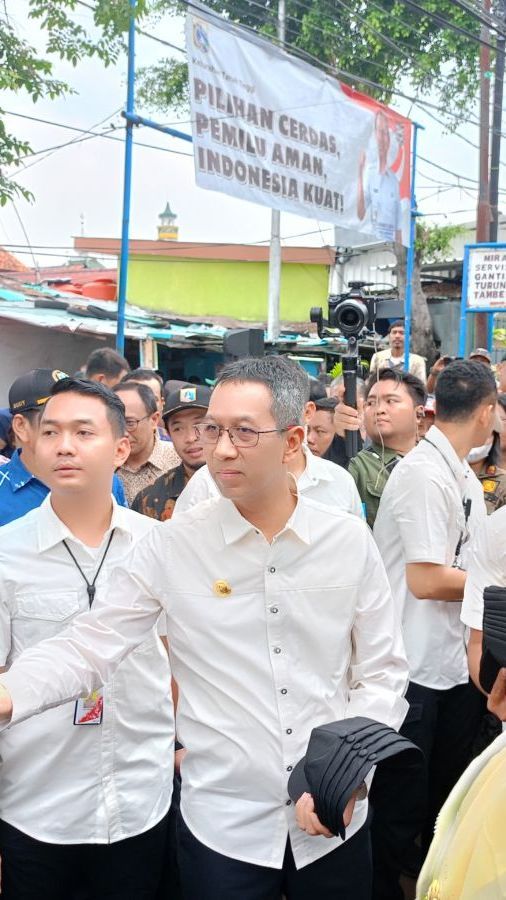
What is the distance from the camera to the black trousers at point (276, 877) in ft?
6.45

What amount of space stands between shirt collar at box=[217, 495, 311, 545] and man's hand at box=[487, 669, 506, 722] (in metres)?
0.53

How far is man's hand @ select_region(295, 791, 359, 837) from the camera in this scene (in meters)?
1.78

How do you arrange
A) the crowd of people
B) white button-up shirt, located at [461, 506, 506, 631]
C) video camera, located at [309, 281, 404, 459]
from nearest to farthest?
the crowd of people → white button-up shirt, located at [461, 506, 506, 631] → video camera, located at [309, 281, 404, 459]

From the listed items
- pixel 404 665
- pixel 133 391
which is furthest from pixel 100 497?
pixel 133 391

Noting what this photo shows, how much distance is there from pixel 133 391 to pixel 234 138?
4.74 m

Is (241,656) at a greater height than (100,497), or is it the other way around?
(100,497)

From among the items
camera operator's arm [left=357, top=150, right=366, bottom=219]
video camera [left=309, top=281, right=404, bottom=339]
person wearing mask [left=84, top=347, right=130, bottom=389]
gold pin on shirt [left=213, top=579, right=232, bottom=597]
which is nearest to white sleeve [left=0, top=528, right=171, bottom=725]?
gold pin on shirt [left=213, top=579, right=232, bottom=597]

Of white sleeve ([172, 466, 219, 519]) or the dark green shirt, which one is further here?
the dark green shirt

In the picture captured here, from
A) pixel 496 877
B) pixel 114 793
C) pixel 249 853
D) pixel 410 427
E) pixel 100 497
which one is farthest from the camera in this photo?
pixel 410 427

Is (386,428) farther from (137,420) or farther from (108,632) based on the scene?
(108,632)

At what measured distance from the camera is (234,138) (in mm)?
8273

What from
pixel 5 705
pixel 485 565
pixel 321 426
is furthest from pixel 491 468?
pixel 5 705

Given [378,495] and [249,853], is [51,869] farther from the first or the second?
[378,495]

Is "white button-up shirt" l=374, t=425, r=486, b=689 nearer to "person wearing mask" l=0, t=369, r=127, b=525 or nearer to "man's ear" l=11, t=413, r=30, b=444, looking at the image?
"person wearing mask" l=0, t=369, r=127, b=525
